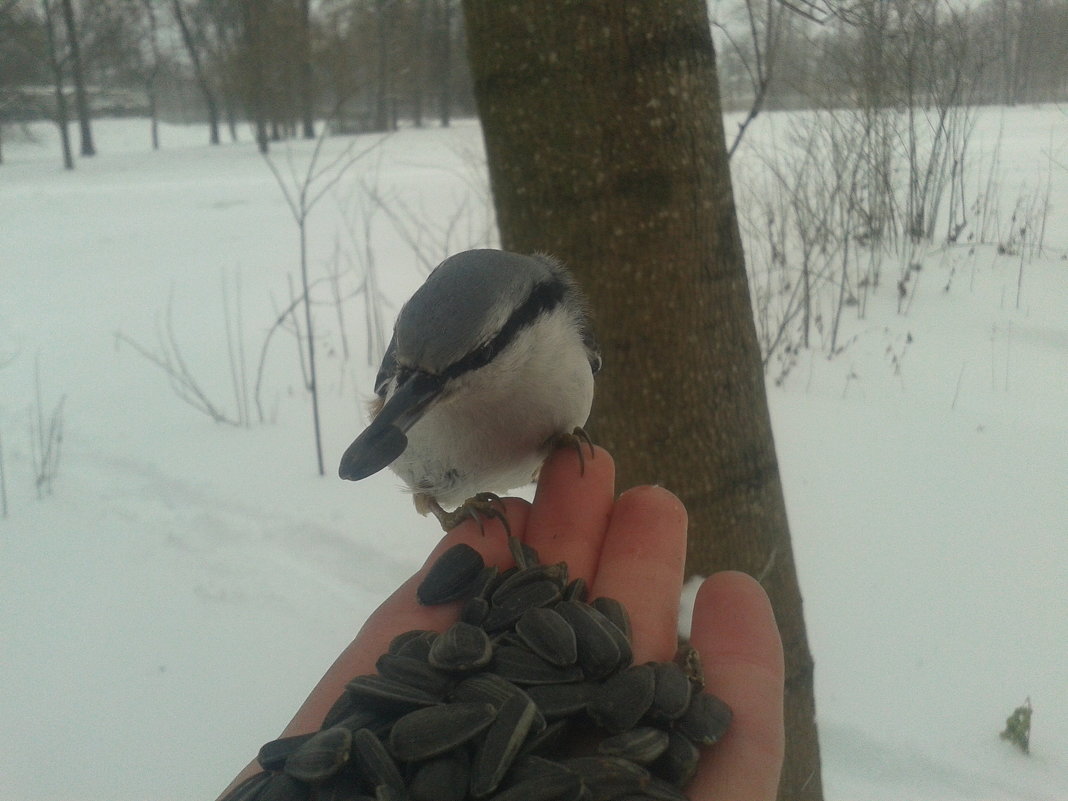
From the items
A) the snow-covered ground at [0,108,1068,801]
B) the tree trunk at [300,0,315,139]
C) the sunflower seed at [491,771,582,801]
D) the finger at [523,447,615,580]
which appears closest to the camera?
the sunflower seed at [491,771,582,801]

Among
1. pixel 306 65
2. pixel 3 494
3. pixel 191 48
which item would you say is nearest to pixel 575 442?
pixel 3 494

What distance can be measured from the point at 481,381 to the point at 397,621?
0.43 meters

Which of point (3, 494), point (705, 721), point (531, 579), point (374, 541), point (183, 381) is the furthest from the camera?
point (183, 381)

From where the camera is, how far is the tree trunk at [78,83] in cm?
796

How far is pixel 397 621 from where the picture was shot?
1171 millimetres

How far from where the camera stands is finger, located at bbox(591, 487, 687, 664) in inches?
43.7

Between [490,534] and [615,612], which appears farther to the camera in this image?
[490,534]

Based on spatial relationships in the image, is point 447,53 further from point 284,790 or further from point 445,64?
point 284,790

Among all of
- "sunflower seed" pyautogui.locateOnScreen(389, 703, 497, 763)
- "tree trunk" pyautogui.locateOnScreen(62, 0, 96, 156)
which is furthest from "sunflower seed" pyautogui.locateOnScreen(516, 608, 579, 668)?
"tree trunk" pyautogui.locateOnScreen(62, 0, 96, 156)

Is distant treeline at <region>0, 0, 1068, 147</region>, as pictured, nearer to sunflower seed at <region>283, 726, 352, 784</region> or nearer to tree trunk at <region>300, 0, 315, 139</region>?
tree trunk at <region>300, 0, 315, 139</region>

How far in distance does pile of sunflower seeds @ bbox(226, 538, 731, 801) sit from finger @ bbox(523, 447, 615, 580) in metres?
0.15

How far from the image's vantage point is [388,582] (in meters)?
2.15

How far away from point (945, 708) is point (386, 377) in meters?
1.37

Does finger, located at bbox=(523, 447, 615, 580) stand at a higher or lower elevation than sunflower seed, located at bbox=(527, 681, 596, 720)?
higher
